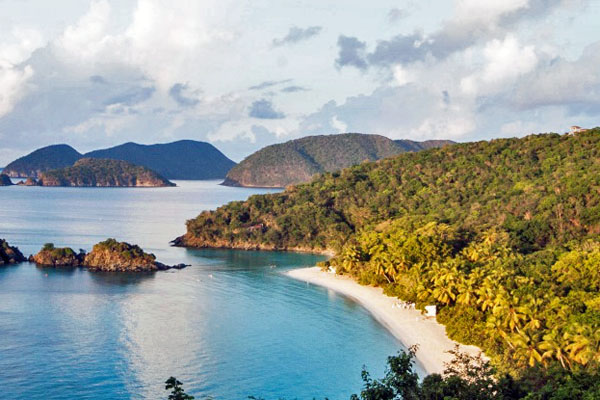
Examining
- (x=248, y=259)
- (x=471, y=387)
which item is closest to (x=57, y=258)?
(x=248, y=259)

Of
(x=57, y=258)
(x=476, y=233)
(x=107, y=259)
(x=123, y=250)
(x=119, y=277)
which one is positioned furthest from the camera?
(x=57, y=258)

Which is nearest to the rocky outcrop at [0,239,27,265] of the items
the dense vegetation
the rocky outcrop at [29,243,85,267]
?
the rocky outcrop at [29,243,85,267]

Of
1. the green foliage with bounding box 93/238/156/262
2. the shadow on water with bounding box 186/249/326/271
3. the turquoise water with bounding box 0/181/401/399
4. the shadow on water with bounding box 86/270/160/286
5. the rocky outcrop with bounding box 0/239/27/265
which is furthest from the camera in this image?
the shadow on water with bounding box 186/249/326/271

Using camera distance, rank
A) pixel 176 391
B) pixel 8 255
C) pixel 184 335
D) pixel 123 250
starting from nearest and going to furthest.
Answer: pixel 176 391, pixel 184 335, pixel 123 250, pixel 8 255

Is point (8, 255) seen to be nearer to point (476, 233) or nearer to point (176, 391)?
point (476, 233)

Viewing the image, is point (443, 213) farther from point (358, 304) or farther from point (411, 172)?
point (358, 304)

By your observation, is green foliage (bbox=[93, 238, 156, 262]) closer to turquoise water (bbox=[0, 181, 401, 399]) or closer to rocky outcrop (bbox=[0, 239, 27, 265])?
turquoise water (bbox=[0, 181, 401, 399])

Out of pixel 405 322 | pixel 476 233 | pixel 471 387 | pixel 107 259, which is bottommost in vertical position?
pixel 405 322

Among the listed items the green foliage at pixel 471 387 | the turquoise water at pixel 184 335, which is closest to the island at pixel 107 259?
the turquoise water at pixel 184 335
